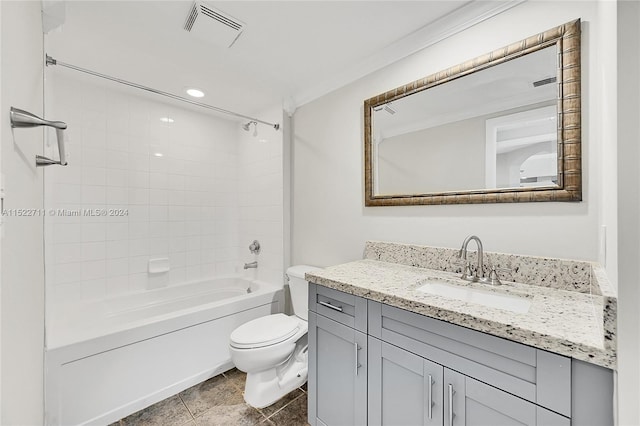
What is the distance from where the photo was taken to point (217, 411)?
5.33 feet

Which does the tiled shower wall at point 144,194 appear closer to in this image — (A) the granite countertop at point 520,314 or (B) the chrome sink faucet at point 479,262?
(A) the granite countertop at point 520,314

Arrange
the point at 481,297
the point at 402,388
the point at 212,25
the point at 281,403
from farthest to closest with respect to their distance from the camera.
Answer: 1. the point at 281,403
2. the point at 212,25
3. the point at 481,297
4. the point at 402,388

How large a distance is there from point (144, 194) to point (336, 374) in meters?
2.35

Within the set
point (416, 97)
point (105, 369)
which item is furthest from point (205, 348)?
point (416, 97)

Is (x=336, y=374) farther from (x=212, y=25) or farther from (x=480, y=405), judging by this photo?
(x=212, y=25)

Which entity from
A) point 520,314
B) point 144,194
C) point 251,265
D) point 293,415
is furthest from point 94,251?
point 520,314

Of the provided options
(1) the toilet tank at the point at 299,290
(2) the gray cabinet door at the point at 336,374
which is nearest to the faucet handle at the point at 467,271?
(2) the gray cabinet door at the point at 336,374

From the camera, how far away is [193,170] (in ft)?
9.24

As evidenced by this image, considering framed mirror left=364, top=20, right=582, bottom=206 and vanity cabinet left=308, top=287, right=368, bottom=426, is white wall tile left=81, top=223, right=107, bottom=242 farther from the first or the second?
framed mirror left=364, top=20, right=582, bottom=206

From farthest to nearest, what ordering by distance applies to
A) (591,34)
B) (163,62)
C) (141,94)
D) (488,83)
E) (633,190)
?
(141,94), (163,62), (488,83), (591,34), (633,190)

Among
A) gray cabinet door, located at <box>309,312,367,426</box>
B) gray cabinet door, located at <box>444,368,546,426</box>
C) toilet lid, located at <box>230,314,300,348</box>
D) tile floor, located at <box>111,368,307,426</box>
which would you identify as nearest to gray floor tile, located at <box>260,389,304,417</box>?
tile floor, located at <box>111,368,307,426</box>

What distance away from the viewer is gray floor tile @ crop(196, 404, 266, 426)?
5.01 ft

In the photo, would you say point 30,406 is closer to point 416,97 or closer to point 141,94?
point 416,97

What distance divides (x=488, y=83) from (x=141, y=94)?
2.78 m
